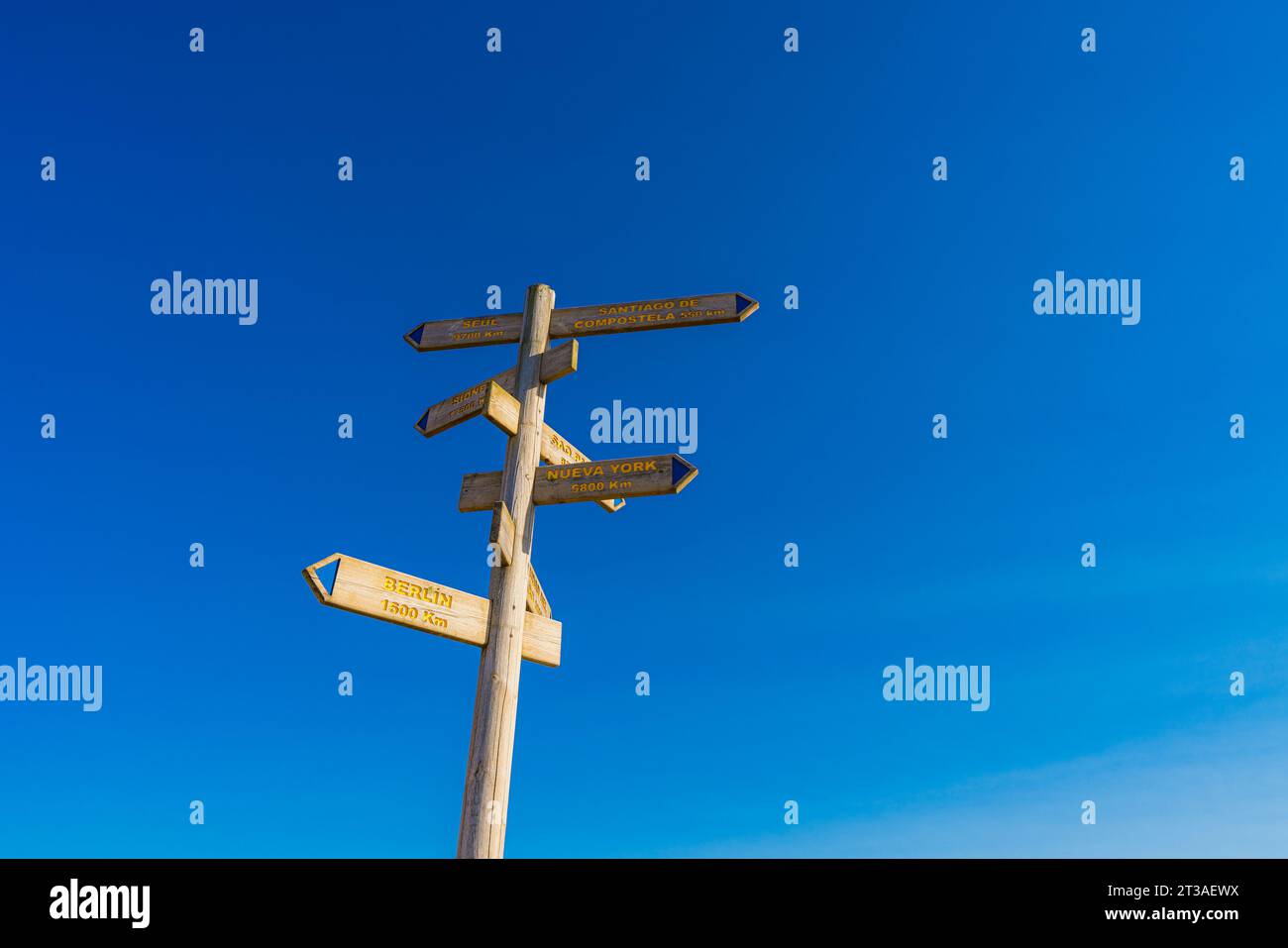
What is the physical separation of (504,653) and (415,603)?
90 centimetres

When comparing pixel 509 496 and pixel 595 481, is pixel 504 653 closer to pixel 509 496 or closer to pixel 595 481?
pixel 509 496

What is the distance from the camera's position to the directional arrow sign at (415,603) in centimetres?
662

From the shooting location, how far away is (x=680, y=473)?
760cm

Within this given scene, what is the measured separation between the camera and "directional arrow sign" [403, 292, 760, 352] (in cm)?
849

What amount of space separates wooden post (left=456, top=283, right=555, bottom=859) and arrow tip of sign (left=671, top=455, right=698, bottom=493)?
51.0 inches
